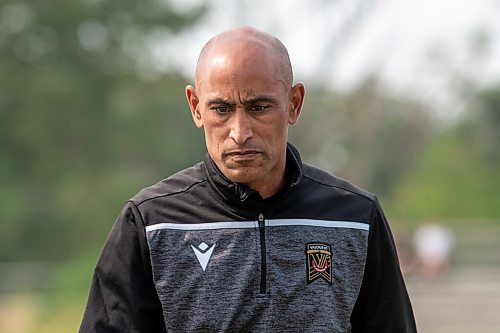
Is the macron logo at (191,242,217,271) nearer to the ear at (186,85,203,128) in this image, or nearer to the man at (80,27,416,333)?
the man at (80,27,416,333)

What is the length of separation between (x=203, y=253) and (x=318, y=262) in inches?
14.2

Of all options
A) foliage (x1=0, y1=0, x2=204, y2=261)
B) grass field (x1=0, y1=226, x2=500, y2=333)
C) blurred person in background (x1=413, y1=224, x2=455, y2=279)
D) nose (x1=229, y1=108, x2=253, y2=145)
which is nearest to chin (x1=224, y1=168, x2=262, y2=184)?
nose (x1=229, y1=108, x2=253, y2=145)

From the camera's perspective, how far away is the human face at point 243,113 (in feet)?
12.1

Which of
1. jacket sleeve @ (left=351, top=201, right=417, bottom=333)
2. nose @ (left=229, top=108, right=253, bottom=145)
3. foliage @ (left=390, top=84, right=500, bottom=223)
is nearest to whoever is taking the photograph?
nose @ (left=229, top=108, right=253, bottom=145)

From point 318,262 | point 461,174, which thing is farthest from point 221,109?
point 461,174

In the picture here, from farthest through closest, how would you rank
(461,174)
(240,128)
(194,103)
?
(461,174), (194,103), (240,128)

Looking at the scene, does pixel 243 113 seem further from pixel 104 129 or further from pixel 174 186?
pixel 104 129

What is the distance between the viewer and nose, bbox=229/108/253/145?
3672 millimetres

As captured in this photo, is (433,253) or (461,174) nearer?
(433,253)

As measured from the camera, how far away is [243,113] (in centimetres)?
370

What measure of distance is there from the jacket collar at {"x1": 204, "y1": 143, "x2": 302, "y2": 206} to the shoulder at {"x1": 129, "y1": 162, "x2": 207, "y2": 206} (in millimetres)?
55

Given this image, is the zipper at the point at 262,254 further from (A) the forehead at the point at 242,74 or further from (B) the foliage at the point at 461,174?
(B) the foliage at the point at 461,174

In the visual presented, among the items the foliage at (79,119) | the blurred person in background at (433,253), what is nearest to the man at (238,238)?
the blurred person in background at (433,253)

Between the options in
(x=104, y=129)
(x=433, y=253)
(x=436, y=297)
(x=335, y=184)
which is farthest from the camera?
(x=104, y=129)
